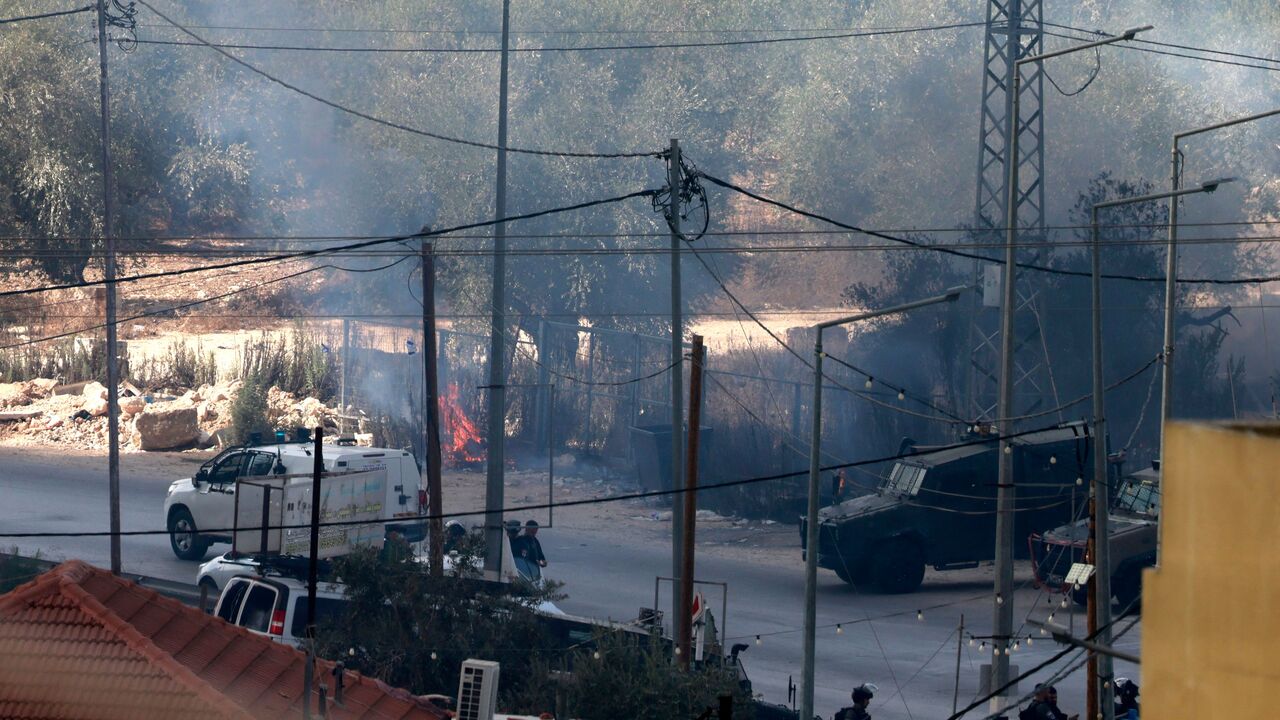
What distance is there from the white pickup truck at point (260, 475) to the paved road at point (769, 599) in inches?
31.9

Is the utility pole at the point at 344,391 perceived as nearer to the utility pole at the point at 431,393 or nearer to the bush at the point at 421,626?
the utility pole at the point at 431,393

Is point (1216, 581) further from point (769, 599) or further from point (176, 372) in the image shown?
point (176, 372)

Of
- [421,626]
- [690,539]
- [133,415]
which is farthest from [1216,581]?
[133,415]

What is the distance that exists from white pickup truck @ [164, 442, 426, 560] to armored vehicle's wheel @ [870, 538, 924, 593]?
23.6ft

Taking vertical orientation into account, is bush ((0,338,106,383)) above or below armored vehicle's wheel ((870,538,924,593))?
above

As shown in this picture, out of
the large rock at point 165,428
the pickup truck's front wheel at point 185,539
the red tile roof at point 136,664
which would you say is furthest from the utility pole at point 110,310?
the large rock at point 165,428

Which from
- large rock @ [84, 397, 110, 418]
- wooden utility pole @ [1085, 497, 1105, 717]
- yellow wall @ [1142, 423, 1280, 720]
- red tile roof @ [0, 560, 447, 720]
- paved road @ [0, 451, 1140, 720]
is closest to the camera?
yellow wall @ [1142, 423, 1280, 720]

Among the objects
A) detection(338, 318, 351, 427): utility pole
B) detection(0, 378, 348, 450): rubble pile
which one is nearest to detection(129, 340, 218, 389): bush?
detection(0, 378, 348, 450): rubble pile

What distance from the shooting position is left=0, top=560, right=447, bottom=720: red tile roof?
921 cm

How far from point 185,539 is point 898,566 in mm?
11423

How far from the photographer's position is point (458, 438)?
33.4 meters

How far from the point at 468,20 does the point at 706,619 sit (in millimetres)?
49720

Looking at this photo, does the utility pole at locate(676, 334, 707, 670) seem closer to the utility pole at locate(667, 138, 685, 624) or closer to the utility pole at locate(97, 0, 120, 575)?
the utility pole at locate(667, 138, 685, 624)

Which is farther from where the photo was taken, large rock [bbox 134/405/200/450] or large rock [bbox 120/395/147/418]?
large rock [bbox 120/395/147/418]
